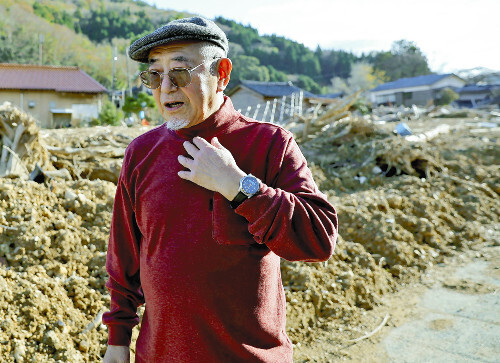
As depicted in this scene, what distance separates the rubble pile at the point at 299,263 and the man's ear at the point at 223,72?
6.12ft

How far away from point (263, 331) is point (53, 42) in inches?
2079

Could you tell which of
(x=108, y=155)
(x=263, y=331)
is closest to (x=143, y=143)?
(x=263, y=331)

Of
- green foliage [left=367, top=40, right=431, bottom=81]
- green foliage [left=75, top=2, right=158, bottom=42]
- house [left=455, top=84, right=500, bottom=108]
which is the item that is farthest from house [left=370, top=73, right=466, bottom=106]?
green foliage [left=75, top=2, right=158, bottom=42]

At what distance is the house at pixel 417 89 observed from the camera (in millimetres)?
49156

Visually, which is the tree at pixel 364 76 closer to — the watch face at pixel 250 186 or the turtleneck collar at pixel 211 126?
the turtleneck collar at pixel 211 126

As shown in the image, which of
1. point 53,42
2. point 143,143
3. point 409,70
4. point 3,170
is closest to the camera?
point 143,143

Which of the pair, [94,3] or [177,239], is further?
[94,3]

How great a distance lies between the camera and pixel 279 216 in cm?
124

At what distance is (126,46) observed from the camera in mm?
48219

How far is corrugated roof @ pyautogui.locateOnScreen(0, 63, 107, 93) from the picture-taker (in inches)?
1124

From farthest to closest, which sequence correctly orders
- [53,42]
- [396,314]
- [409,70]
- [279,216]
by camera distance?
[409,70], [53,42], [396,314], [279,216]

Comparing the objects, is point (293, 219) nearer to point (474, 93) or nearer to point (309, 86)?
point (474, 93)

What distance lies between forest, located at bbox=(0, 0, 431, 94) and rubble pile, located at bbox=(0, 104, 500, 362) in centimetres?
4103

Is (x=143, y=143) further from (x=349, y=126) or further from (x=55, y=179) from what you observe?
(x=349, y=126)
